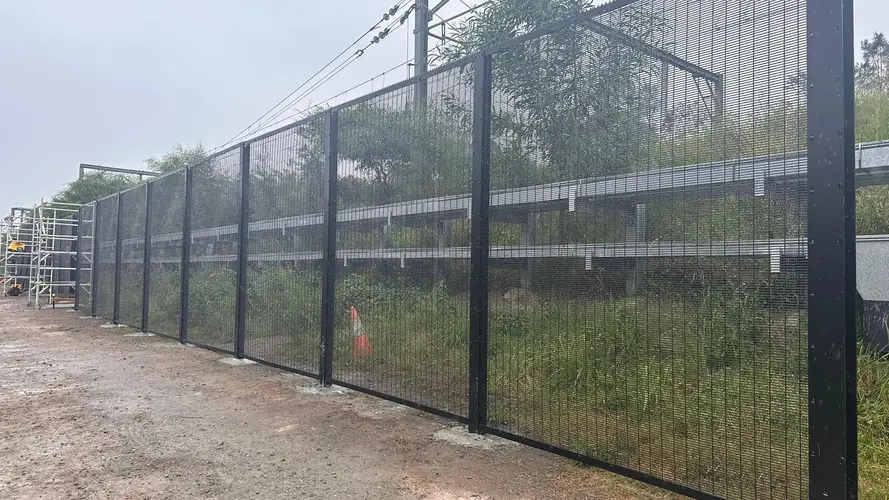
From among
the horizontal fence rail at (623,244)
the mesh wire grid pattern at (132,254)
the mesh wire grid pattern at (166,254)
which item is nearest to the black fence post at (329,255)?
the horizontal fence rail at (623,244)

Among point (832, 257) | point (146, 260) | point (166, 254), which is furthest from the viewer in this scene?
point (146, 260)

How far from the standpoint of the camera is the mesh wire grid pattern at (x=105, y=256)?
10.4 meters

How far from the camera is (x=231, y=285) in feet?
21.0

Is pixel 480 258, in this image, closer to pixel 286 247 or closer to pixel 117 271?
pixel 286 247

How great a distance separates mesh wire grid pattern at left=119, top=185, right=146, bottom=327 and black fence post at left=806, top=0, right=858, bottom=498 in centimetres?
910

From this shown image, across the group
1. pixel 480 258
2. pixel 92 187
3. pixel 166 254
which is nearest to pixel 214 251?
pixel 166 254

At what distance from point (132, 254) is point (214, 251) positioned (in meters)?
3.60

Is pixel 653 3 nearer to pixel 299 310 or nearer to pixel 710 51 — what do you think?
pixel 710 51

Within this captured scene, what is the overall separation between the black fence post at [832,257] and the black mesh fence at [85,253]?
43.6ft

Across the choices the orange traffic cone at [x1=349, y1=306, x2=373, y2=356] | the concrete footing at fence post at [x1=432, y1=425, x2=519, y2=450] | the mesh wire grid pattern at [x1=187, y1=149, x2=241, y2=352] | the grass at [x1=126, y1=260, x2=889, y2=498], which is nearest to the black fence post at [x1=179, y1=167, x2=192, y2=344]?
the mesh wire grid pattern at [x1=187, y1=149, x2=241, y2=352]

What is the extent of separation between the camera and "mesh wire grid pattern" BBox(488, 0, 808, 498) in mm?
2250

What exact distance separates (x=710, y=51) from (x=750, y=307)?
115 centimetres

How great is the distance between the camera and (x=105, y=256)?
1088 centimetres

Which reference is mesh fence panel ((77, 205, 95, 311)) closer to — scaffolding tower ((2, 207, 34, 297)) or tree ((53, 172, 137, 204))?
scaffolding tower ((2, 207, 34, 297))
